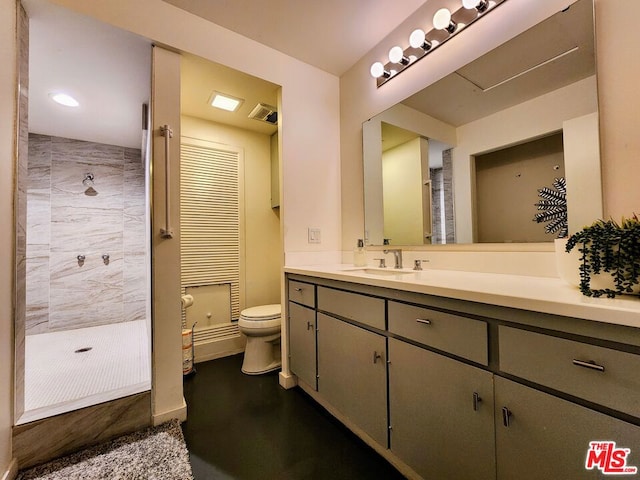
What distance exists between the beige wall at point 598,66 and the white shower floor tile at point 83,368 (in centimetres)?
189

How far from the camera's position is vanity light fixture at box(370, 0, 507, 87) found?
141 cm

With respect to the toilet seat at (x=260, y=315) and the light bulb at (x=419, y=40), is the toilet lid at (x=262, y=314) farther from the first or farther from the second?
the light bulb at (x=419, y=40)

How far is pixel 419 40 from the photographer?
1.64 meters

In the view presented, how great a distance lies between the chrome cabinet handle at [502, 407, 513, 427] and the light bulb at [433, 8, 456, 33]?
1.83 meters

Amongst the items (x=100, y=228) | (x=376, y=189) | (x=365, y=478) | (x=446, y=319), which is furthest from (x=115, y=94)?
(x=365, y=478)

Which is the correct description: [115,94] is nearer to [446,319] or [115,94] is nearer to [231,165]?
[231,165]

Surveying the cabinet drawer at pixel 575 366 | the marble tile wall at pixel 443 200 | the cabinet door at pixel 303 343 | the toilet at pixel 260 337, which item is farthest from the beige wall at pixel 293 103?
the cabinet drawer at pixel 575 366

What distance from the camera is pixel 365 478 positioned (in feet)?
3.85

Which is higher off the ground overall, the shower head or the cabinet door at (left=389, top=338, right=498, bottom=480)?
the shower head

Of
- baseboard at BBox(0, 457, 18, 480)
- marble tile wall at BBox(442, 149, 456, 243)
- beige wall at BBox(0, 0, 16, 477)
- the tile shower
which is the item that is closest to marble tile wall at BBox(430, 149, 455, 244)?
marble tile wall at BBox(442, 149, 456, 243)

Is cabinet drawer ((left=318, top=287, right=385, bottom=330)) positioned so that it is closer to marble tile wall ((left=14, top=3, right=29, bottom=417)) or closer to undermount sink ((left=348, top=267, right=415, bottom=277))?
undermount sink ((left=348, top=267, right=415, bottom=277))

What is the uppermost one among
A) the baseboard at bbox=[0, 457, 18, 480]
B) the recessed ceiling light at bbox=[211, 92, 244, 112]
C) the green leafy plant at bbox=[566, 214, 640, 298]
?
the recessed ceiling light at bbox=[211, 92, 244, 112]

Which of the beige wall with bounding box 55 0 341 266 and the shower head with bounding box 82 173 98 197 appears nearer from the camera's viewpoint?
the beige wall with bounding box 55 0 341 266

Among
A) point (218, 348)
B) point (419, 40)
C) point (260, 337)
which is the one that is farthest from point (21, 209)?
point (419, 40)
